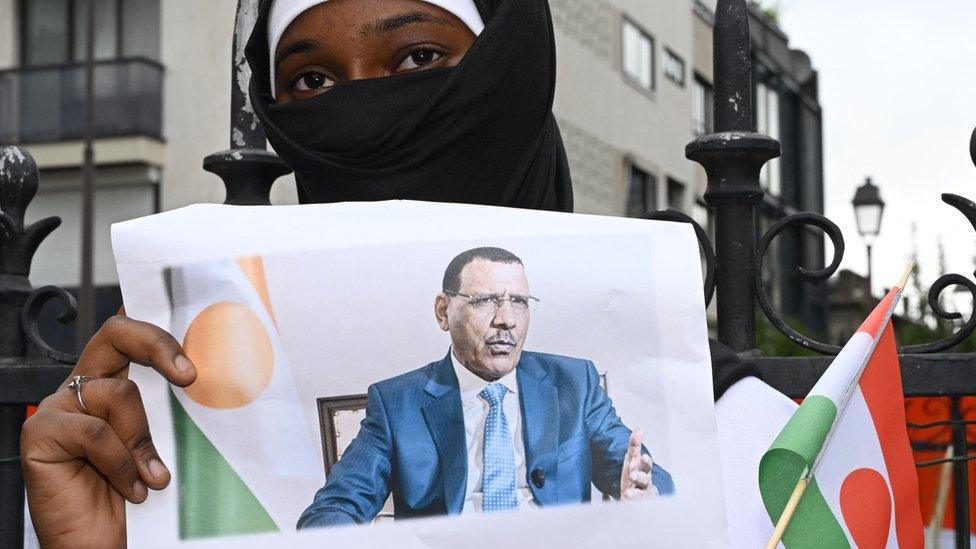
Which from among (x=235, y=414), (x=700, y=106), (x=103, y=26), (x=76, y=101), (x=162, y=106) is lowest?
(x=235, y=414)

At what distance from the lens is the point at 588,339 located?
1.44 m

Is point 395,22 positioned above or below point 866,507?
above

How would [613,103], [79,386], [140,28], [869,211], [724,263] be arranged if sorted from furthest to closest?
[613,103] < [140,28] < [869,211] < [724,263] < [79,386]

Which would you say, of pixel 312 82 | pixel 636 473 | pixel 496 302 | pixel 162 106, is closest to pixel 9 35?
pixel 162 106

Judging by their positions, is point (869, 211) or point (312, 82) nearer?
point (312, 82)

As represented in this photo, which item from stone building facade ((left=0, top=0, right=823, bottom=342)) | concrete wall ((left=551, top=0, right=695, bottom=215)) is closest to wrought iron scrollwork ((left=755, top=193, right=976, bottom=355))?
stone building facade ((left=0, top=0, right=823, bottom=342))

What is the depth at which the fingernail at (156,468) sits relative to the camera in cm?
143

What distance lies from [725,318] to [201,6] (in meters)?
15.1

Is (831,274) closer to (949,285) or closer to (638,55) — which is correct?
(949,285)

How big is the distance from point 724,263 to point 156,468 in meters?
0.91

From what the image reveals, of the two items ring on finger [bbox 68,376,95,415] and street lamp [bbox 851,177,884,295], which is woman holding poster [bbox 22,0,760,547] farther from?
street lamp [bbox 851,177,884,295]

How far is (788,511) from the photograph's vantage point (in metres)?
1.37

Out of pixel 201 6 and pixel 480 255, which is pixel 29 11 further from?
pixel 480 255

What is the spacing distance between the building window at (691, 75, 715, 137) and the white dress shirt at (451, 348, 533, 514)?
82.3 feet
